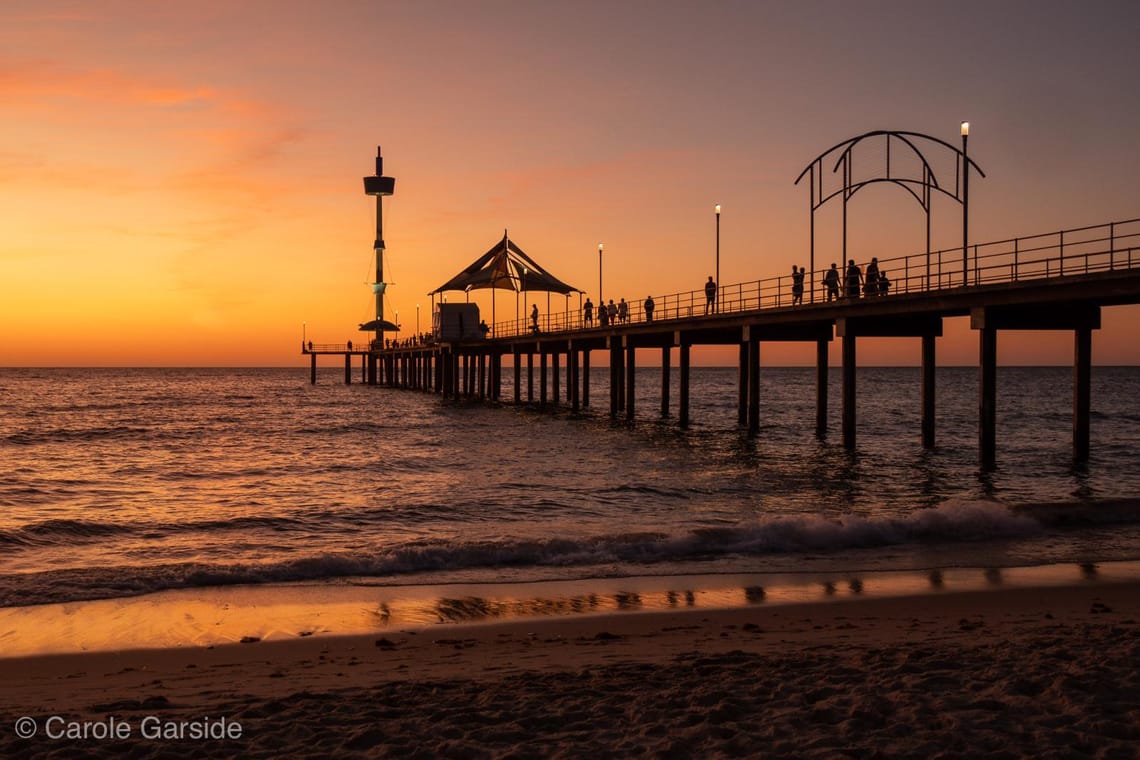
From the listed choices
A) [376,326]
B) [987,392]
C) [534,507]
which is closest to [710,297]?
[987,392]

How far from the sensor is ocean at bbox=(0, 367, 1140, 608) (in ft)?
36.8

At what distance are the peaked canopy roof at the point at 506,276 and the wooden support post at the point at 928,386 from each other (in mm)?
33362

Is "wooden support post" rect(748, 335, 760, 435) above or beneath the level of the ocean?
above

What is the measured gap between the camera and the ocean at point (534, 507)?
1122cm

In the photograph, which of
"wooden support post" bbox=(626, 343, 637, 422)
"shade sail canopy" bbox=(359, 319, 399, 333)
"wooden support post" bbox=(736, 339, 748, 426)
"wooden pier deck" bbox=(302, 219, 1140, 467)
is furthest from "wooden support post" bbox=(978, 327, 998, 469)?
"shade sail canopy" bbox=(359, 319, 399, 333)

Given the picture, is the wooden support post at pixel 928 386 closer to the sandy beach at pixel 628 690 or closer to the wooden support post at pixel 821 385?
the wooden support post at pixel 821 385

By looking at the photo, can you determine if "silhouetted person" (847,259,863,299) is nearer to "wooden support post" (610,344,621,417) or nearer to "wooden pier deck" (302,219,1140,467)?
"wooden pier deck" (302,219,1140,467)

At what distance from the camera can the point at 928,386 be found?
25.9m

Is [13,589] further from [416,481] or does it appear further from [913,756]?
[416,481]

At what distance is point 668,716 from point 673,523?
9.56 metres

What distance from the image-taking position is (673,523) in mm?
14953

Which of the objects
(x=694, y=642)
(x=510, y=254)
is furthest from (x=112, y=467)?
(x=510, y=254)

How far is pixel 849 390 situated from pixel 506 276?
115ft

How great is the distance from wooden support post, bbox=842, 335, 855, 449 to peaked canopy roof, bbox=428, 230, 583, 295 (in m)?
33.4
